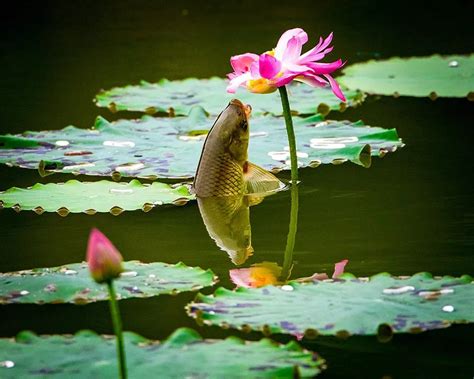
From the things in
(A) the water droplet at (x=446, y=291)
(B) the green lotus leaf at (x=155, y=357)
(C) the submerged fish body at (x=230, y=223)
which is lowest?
(B) the green lotus leaf at (x=155, y=357)

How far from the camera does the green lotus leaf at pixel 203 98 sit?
4.12 meters

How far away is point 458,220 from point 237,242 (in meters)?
0.55

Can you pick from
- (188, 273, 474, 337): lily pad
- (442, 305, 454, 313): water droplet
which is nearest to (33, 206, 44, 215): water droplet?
(188, 273, 474, 337): lily pad

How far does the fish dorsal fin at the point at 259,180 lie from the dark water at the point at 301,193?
0.07 m

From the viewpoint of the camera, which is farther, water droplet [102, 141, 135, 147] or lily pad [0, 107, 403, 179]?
water droplet [102, 141, 135, 147]

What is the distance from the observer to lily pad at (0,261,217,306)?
222 cm

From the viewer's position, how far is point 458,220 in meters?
2.84

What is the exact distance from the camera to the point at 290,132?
3.03m

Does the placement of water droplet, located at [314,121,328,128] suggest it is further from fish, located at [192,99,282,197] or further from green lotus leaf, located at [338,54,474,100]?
green lotus leaf, located at [338,54,474,100]

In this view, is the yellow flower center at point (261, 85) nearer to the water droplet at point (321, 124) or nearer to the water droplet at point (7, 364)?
the water droplet at point (321, 124)

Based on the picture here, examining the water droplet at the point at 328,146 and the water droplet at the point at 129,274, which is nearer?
the water droplet at the point at 129,274

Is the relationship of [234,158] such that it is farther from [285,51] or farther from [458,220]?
[458,220]

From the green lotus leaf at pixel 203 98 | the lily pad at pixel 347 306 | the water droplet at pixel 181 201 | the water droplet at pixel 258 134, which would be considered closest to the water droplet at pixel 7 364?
the lily pad at pixel 347 306

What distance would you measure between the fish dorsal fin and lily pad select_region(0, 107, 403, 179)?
11 cm
